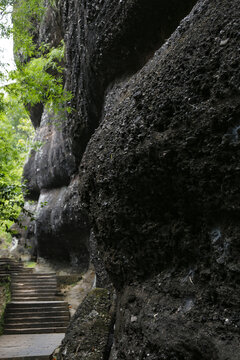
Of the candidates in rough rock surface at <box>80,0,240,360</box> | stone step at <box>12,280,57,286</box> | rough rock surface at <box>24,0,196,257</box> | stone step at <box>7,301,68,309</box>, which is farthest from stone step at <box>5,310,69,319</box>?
rough rock surface at <box>80,0,240,360</box>

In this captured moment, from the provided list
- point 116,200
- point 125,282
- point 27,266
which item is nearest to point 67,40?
point 116,200

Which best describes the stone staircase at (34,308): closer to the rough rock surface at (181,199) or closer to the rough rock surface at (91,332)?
the rough rock surface at (91,332)

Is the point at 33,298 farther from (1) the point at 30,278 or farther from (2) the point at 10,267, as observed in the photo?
(2) the point at 10,267

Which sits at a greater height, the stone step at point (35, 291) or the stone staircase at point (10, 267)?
the stone staircase at point (10, 267)

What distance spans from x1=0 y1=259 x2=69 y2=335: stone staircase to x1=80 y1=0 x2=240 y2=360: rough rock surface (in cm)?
811

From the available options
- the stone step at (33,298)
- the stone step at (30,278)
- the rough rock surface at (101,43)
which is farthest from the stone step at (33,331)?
the rough rock surface at (101,43)

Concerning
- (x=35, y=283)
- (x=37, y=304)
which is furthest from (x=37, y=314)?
(x=35, y=283)

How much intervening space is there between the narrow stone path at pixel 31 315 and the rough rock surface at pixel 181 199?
202 inches

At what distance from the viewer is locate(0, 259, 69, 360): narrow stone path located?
7840 millimetres

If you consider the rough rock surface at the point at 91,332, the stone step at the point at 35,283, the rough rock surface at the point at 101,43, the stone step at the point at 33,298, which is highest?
the rough rock surface at the point at 101,43

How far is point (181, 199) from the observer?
2738 mm

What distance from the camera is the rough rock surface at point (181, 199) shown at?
2.18 m

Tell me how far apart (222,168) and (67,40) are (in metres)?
7.41

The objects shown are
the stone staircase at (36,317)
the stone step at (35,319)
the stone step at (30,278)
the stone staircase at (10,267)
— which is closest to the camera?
the stone staircase at (36,317)
